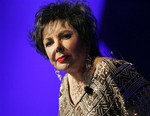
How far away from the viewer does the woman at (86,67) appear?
103 cm

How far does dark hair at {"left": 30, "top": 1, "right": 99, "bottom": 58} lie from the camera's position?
1.13 m

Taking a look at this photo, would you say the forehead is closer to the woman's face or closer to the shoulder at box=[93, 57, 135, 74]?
the woman's face

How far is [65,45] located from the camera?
1.09m

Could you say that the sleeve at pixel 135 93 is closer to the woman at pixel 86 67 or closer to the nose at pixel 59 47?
the woman at pixel 86 67

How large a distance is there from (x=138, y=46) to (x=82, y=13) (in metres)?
0.25

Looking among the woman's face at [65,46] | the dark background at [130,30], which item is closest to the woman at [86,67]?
the woman's face at [65,46]

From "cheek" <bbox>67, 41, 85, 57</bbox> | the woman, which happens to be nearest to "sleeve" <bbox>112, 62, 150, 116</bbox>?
the woman

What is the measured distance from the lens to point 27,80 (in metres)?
1.59

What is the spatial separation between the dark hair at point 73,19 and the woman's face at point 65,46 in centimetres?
2

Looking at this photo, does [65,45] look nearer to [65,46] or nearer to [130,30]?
[65,46]

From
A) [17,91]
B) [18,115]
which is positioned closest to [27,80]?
[17,91]

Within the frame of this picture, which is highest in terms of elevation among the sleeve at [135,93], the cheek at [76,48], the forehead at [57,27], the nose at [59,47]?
the forehead at [57,27]

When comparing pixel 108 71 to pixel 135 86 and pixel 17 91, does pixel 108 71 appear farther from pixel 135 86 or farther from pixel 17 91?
pixel 17 91

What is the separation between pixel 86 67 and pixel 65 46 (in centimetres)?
13
